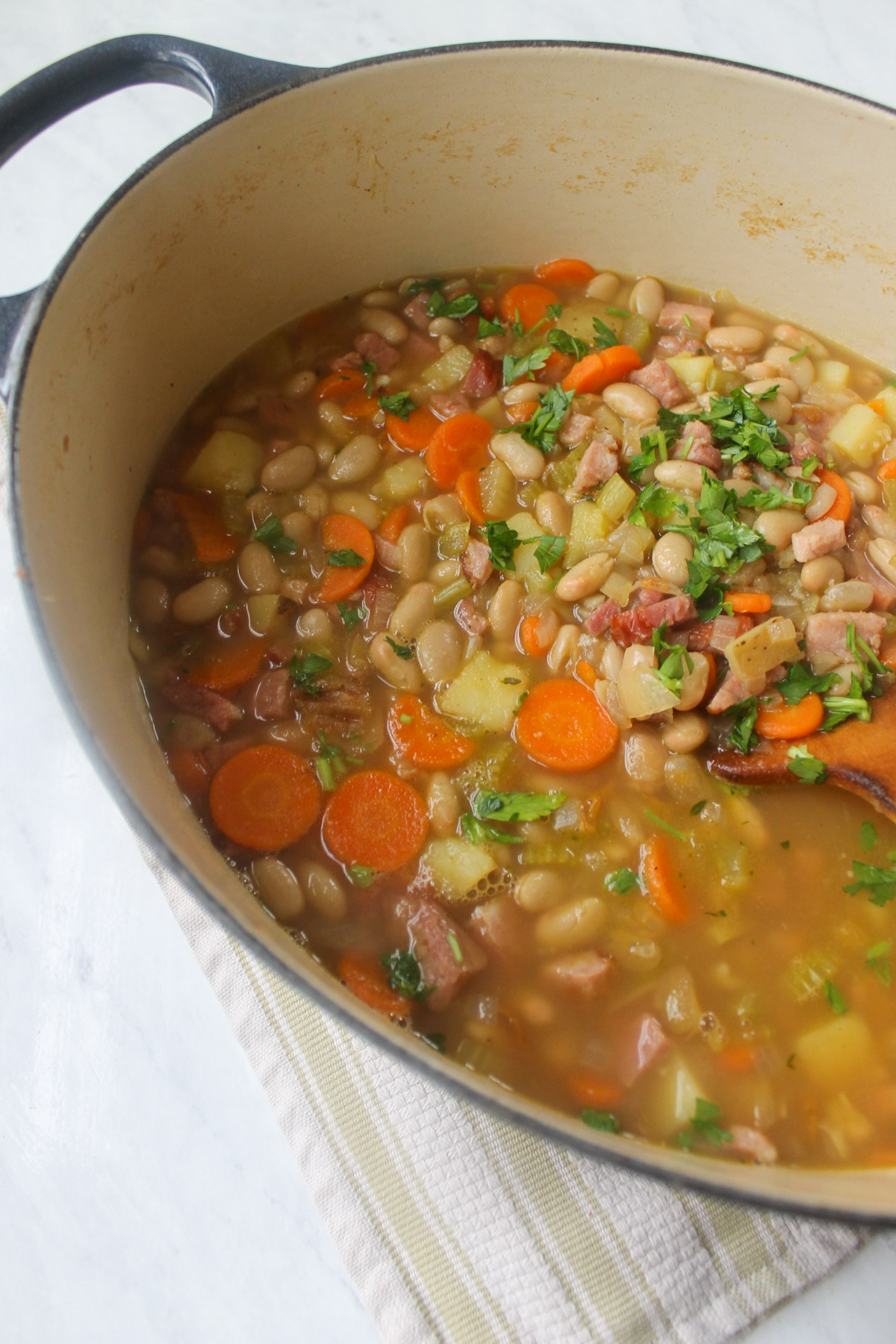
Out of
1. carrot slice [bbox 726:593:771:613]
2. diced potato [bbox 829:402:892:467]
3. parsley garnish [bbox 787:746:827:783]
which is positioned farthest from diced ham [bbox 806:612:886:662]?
diced potato [bbox 829:402:892:467]

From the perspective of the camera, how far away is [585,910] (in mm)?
2240

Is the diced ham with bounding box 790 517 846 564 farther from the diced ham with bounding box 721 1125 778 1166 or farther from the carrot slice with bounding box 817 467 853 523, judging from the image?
the diced ham with bounding box 721 1125 778 1166

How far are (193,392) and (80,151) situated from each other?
1.17 m

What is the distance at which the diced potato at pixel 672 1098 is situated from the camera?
2.11m

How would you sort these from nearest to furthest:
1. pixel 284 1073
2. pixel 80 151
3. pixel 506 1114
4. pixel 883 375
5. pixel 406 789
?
1. pixel 506 1114
2. pixel 284 1073
3. pixel 406 789
4. pixel 883 375
5. pixel 80 151

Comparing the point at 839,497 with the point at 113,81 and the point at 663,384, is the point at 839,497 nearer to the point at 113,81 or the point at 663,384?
the point at 663,384

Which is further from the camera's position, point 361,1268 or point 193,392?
point 193,392

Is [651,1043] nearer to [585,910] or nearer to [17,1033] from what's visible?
[585,910]

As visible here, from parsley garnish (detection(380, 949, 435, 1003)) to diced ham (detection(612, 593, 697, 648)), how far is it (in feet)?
3.00

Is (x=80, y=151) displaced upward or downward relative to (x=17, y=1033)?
upward

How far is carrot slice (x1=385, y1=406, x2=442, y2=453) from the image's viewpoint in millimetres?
2820

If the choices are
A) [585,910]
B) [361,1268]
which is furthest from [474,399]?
[361,1268]

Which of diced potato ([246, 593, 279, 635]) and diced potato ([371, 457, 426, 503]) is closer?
diced potato ([246, 593, 279, 635])

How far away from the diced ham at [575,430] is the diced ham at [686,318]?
53 cm
